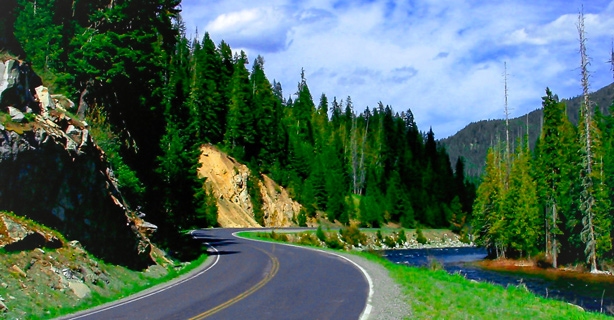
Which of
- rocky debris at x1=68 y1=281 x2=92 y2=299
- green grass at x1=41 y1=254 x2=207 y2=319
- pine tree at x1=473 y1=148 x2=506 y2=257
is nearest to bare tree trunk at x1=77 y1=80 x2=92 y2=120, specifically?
green grass at x1=41 y1=254 x2=207 y2=319

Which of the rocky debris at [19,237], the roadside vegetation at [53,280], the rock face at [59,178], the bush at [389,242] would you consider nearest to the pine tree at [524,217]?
the bush at [389,242]

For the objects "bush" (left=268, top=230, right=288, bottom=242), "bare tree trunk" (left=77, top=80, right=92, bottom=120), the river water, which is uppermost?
"bare tree trunk" (left=77, top=80, right=92, bottom=120)

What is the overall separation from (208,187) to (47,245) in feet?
152

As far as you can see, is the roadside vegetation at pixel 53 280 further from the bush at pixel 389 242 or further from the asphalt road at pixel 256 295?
the bush at pixel 389 242

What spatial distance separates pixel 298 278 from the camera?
18.8 m

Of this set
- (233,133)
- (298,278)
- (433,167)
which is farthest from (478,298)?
(433,167)

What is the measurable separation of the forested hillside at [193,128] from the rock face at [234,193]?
1858 mm

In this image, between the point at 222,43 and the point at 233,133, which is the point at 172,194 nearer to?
the point at 233,133

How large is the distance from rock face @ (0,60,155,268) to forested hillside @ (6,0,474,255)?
132 inches

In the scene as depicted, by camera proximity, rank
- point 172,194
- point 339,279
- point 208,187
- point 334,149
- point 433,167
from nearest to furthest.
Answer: point 339,279
point 172,194
point 208,187
point 334,149
point 433,167

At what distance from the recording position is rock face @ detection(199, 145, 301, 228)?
6247cm

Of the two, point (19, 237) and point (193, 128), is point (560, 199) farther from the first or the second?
point (19, 237)

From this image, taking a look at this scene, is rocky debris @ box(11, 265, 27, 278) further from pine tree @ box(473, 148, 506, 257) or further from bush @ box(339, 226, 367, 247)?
pine tree @ box(473, 148, 506, 257)

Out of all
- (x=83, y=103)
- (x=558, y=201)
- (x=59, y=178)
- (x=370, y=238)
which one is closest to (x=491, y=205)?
(x=558, y=201)
